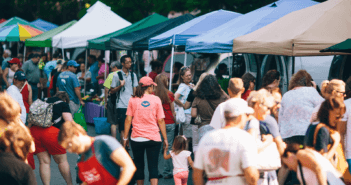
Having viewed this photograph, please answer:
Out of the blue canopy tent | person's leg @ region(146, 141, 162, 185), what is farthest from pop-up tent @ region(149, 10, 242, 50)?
person's leg @ region(146, 141, 162, 185)

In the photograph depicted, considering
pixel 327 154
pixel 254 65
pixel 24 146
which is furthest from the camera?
pixel 254 65

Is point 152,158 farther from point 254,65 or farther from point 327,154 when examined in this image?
point 254,65

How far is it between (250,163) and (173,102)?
4.10 meters

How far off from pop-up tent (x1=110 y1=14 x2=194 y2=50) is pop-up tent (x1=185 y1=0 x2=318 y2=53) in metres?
2.37

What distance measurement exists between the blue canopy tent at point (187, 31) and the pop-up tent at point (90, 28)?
15.1 ft

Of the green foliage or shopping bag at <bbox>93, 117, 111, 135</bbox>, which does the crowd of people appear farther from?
the green foliage

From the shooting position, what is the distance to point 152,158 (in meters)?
6.04

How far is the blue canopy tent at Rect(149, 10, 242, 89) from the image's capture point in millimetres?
9608

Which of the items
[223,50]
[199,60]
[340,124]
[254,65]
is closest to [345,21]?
[223,50]

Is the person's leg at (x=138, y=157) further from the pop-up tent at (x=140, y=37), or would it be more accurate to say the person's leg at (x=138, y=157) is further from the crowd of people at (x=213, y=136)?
the pop-up tent at (x=140, y=37)

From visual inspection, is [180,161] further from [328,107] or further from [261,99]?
[328,107]

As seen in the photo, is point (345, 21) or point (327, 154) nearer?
point (327, 154)

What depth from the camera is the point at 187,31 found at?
10031mm

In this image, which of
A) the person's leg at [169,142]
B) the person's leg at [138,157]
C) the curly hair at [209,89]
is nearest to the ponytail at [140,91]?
the person's leg at [138,157]
